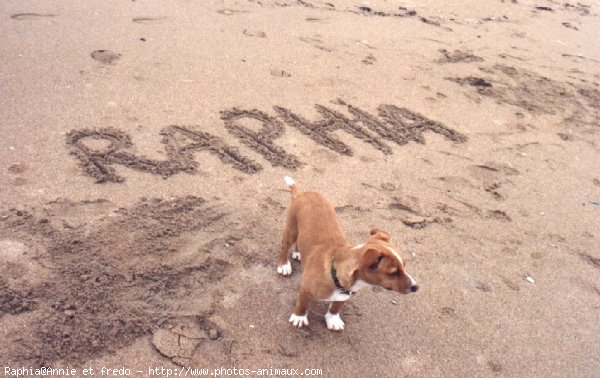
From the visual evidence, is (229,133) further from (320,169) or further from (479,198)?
(479,198)

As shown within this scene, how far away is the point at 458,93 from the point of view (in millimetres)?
6316

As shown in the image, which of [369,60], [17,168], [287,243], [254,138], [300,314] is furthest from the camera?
[369,60]

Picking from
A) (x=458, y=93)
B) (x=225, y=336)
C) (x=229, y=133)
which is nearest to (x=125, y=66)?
(x=229, y=133)

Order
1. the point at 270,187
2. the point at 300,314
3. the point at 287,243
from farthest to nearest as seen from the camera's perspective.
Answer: the point at 270,187
the point at 287,243
the point at 300,314

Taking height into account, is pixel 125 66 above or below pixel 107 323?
above

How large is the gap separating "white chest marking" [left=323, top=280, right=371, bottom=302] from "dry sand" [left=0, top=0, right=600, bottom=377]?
1.12 feet

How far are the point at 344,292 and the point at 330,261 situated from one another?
7.6 inches

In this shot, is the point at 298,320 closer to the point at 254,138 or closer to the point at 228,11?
the point at 254,138

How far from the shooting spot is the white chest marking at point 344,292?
2.80 m

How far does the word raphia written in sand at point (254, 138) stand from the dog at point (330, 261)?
110cm

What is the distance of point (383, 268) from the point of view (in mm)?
2658

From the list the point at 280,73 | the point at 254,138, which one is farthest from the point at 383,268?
the point at 280,73

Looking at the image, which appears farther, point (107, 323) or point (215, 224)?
point (215, 224)

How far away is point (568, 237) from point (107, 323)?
12.3 ft
